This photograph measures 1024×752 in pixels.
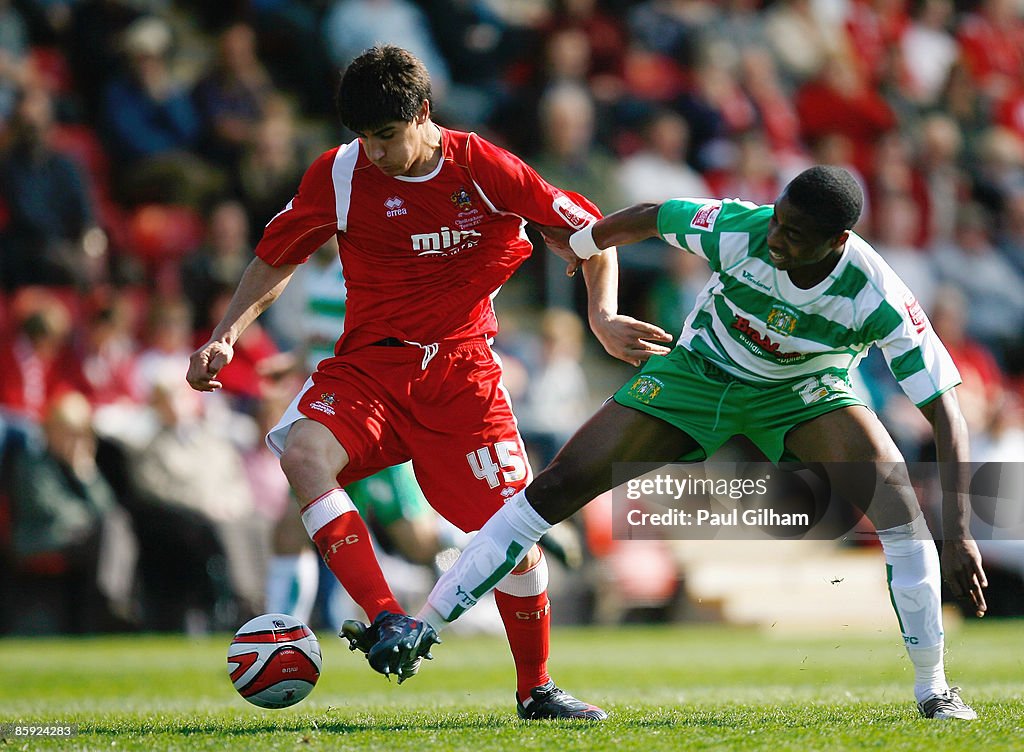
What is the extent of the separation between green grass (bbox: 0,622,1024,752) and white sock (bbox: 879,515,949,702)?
Result: 0.20m

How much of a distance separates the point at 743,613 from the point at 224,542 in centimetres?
483

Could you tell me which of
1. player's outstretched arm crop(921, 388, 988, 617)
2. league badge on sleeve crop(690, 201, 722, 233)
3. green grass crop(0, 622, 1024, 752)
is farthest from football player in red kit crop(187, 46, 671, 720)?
player's outstretched arm crop(921, 388, 988, 617)

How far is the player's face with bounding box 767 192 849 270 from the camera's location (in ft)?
17.4

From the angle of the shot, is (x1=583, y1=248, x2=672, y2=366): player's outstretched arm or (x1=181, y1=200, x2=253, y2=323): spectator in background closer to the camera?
(x1=583, y1=248, x2=672, y2=366): player's outstretched arm

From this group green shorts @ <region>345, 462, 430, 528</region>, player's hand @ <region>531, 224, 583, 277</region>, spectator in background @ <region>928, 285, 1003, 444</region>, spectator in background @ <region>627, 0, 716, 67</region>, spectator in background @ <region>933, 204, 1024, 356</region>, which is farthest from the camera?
spectator in background @ <region>627, 0, 716, 67</region>

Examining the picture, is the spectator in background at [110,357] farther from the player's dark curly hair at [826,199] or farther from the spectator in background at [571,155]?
the player's dark curly hair at [826,199]

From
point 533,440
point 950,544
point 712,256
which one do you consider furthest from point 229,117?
point 950,544

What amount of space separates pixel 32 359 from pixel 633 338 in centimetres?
748

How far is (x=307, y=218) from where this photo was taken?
243 inches

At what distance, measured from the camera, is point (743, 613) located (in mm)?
13109

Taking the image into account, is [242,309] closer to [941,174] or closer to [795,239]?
[795,239]

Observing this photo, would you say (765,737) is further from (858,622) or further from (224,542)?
(858,622)

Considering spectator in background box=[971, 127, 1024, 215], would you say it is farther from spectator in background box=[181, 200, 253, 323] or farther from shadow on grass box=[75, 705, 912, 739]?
shadow on grass box=[75, 705, 912, 739]

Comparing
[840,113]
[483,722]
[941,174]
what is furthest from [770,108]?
[483,722]
